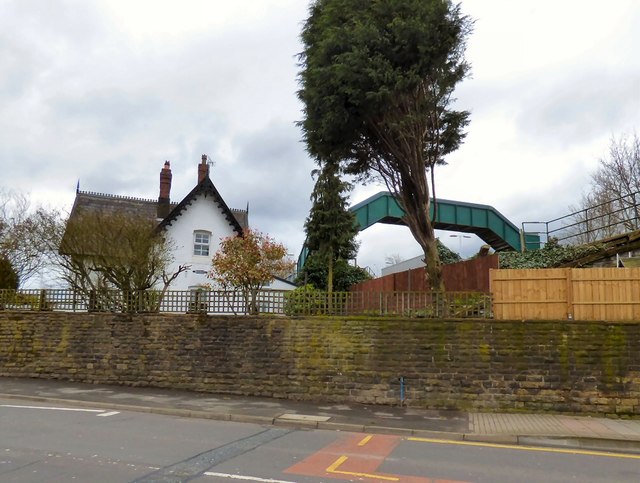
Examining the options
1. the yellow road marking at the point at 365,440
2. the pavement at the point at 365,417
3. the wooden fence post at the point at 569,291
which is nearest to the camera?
the yellow road marking at the point at 365,440

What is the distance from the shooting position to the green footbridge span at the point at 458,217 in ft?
84.6

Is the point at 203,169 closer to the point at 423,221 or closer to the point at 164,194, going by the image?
the point at 164,194

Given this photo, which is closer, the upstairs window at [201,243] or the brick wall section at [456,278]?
the brick wall section at [456,278]

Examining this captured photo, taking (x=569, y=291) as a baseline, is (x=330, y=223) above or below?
above

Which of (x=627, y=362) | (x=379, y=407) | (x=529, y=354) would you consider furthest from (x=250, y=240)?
(x=627, y=362)

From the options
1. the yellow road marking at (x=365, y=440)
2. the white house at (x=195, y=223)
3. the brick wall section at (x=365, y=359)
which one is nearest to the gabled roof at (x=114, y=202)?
the white house at (x=195, y=223)

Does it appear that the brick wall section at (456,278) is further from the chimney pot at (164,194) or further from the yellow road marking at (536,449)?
the chimney pot at (164,194)

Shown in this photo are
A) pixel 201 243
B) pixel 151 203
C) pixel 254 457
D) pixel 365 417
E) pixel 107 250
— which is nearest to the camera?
pixel 254 457

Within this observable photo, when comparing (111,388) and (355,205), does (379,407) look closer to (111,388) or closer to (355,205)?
(111,388)

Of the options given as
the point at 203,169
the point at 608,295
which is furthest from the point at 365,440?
the point at 203,169

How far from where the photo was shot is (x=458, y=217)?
85.0 feet

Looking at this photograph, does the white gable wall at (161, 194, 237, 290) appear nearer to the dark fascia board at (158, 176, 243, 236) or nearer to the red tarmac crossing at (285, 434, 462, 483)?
the dark fascia board at (158, 176, 243, 236)

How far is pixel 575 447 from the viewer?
Answer: 27.7 feet

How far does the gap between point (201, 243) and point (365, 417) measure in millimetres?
20776
